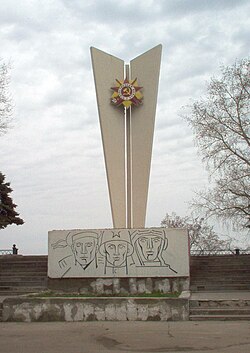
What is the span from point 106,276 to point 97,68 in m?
8.52

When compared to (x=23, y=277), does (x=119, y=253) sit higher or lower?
higher

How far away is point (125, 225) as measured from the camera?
66.4 ft

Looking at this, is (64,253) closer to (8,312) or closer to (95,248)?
(95,248)

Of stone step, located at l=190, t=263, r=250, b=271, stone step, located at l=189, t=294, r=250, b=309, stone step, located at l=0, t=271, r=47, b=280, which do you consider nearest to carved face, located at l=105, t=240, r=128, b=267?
stone step, located at l=0, t=271, r=47, b=280

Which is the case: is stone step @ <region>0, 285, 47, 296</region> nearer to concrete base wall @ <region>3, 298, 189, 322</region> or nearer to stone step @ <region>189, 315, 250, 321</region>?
concrete base wall @ <region>3, 298, 189, 322</region>

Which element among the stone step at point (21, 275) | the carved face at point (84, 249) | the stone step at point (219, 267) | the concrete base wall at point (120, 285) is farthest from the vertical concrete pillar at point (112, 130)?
the stone step at point (219, 267)

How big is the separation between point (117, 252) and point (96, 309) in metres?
4.72

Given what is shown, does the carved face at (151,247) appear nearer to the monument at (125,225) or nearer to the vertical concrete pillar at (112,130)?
the monument at (125,225)

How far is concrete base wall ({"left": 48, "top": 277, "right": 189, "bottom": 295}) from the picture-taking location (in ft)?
56.5

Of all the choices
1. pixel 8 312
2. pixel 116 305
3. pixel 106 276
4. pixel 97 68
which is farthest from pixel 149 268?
pixel 97 68

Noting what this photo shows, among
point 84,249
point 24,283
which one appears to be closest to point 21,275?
point 24,283

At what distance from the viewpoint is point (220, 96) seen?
22.5 metres

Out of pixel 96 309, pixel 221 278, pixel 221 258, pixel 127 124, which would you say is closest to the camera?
pixel 96 309

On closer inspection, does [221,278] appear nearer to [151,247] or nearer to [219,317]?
[151,247]
